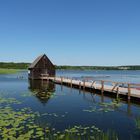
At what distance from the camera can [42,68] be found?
6050 cm

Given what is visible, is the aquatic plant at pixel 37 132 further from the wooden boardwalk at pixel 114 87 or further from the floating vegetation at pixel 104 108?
the wooden boardwalk at pixel 114 87

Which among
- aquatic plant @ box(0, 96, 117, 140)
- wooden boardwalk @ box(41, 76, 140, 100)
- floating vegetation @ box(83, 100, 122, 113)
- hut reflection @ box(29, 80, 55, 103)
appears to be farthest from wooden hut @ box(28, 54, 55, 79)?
aquatic plant @ box(0, 96, 117, 140)

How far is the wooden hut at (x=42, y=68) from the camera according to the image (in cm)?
5984

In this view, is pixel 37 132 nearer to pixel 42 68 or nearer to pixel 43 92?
pixel 43 92

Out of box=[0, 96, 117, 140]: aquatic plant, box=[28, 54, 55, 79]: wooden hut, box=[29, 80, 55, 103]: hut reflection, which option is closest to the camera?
box=[0, 96, 117, 140]: aquatic plant

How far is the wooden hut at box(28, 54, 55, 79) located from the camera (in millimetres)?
59844

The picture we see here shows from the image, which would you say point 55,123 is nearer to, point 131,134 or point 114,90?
point 131,134

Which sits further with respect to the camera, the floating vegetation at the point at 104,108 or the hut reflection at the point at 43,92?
the hut reflection at the point at 43,92

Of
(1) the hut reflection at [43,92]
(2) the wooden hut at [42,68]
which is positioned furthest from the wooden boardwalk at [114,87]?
(2) the wooden hut at [42,68]

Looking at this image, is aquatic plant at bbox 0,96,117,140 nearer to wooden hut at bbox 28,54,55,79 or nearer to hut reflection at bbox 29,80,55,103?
hut reflection at bbox 29,80,55,103

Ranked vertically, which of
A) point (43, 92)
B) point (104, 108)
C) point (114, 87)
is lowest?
point (104, 108)

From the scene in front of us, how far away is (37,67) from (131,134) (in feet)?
159

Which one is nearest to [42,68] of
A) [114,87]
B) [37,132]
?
[114,87]

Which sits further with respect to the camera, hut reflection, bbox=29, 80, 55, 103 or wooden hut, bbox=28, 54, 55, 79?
wooden hut, bbox=28, 54, 55, 79
